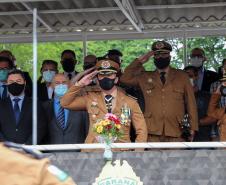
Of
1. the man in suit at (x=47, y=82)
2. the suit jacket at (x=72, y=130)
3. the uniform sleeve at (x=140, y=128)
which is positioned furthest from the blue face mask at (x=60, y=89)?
the uniform sleeve at (x=140, y=128)

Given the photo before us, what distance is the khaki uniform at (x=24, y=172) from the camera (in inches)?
48.6

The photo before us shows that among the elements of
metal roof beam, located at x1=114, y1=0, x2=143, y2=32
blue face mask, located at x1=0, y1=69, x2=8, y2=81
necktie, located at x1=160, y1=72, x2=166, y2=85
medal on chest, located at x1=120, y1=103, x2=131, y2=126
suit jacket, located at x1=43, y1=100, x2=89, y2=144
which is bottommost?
A: suit jacket, located at x1=43, y1=100, x2=89, y2=144

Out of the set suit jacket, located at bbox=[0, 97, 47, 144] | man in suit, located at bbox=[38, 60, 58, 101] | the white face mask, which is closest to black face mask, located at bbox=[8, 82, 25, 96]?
suit jacket, located at bbox=[0, 97, 47, 144]

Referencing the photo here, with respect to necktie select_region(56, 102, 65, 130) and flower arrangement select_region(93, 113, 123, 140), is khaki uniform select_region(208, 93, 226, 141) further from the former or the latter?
necktie select_region(56, 102, 65, 130)

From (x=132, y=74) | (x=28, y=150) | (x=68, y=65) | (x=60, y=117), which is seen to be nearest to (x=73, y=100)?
(x=60, y=117)

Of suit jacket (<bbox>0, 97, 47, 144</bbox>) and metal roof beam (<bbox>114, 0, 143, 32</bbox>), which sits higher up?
metal roof beam (<bbox>114, 0, 143, 32</bbox>)

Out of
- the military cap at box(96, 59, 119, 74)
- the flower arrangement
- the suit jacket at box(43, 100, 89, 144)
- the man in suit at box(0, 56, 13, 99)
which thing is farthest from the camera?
the man in suit at box(0, 56, 13, 99)

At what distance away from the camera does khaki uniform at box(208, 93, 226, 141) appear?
6.09 meters

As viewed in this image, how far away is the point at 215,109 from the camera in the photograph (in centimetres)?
643

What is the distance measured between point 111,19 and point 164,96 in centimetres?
281

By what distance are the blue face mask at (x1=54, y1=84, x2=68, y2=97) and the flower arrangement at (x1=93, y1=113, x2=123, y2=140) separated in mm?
1193

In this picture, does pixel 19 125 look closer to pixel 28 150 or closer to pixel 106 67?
pixel 106 67

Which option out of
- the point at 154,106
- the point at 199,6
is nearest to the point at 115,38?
the point at 199,6

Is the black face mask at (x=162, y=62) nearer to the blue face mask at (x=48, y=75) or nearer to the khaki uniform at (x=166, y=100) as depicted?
the khaki uniform at (x=166, y=100)
